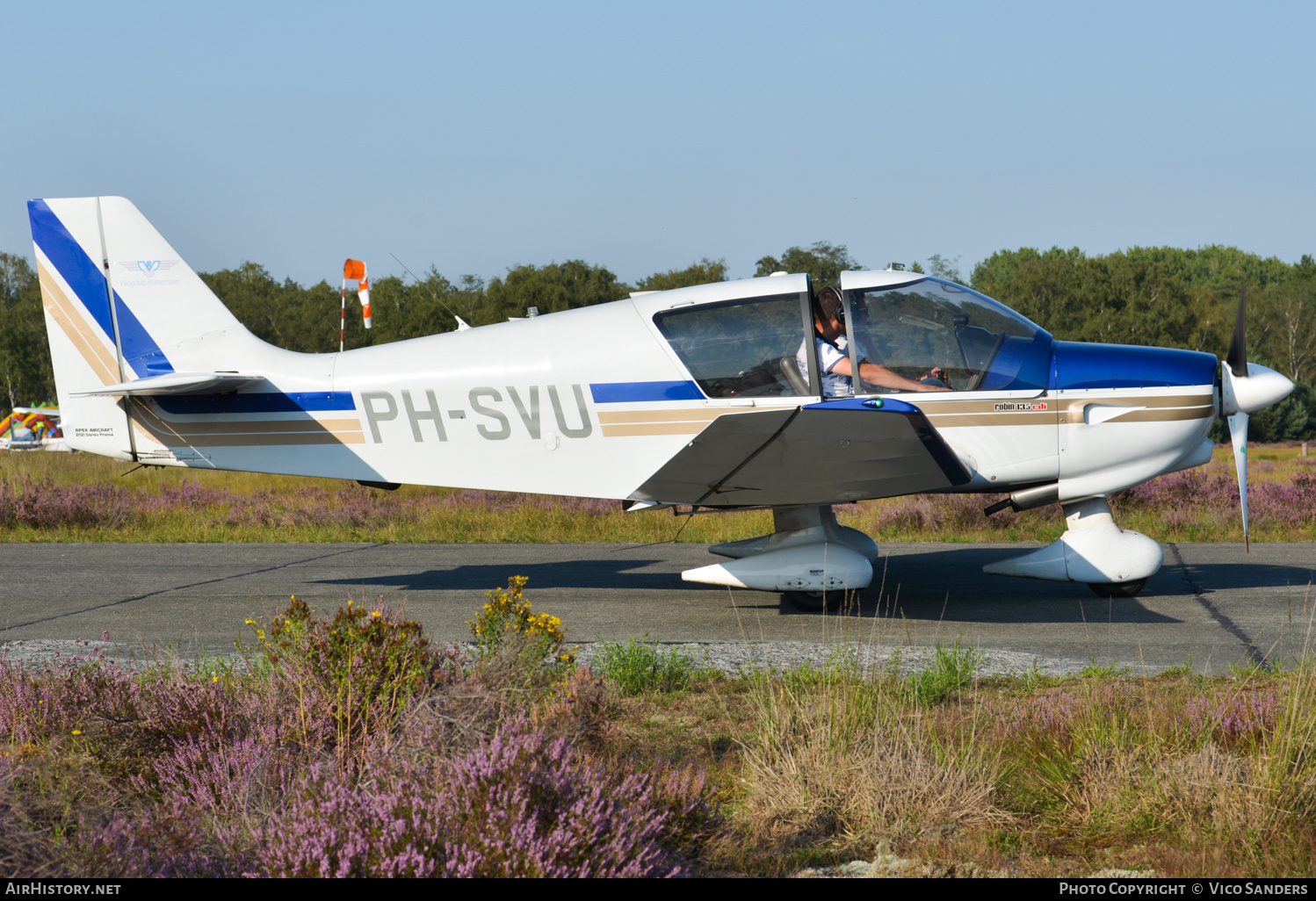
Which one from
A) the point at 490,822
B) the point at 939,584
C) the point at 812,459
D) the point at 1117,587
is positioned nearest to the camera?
the point at 490,822

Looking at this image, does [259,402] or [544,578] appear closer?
[259,402]

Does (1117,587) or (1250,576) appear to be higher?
(1117,587)

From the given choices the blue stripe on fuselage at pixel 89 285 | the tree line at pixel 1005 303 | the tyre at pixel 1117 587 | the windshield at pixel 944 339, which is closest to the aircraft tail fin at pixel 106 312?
the blue stripe on fuselage at pixel 89 285

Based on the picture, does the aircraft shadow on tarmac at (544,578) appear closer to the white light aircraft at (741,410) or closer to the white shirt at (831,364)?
the white light aircraft at (741,410)

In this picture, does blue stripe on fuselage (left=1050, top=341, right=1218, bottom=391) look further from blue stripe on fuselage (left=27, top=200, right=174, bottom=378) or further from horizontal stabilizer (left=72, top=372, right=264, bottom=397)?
blue stripe on fuselage (left=27, top=200, right=174, bottom=378)

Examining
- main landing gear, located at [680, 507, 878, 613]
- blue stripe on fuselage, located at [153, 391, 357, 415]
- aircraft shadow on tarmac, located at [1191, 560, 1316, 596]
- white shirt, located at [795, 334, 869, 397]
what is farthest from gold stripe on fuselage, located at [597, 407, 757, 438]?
aircraft shadow on tarmac, located at [1191, 560, 1316, 596]

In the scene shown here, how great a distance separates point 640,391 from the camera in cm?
695

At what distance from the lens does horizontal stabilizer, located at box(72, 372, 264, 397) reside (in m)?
7.07

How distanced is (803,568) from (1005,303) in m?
58.5

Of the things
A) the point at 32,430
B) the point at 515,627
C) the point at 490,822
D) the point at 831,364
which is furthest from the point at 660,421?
the point at 32,430

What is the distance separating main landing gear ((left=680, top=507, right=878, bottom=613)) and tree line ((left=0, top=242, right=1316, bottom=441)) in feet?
95.6

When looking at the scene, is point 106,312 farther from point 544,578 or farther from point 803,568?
point 803,568

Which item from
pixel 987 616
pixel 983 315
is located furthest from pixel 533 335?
pixel 987 616
